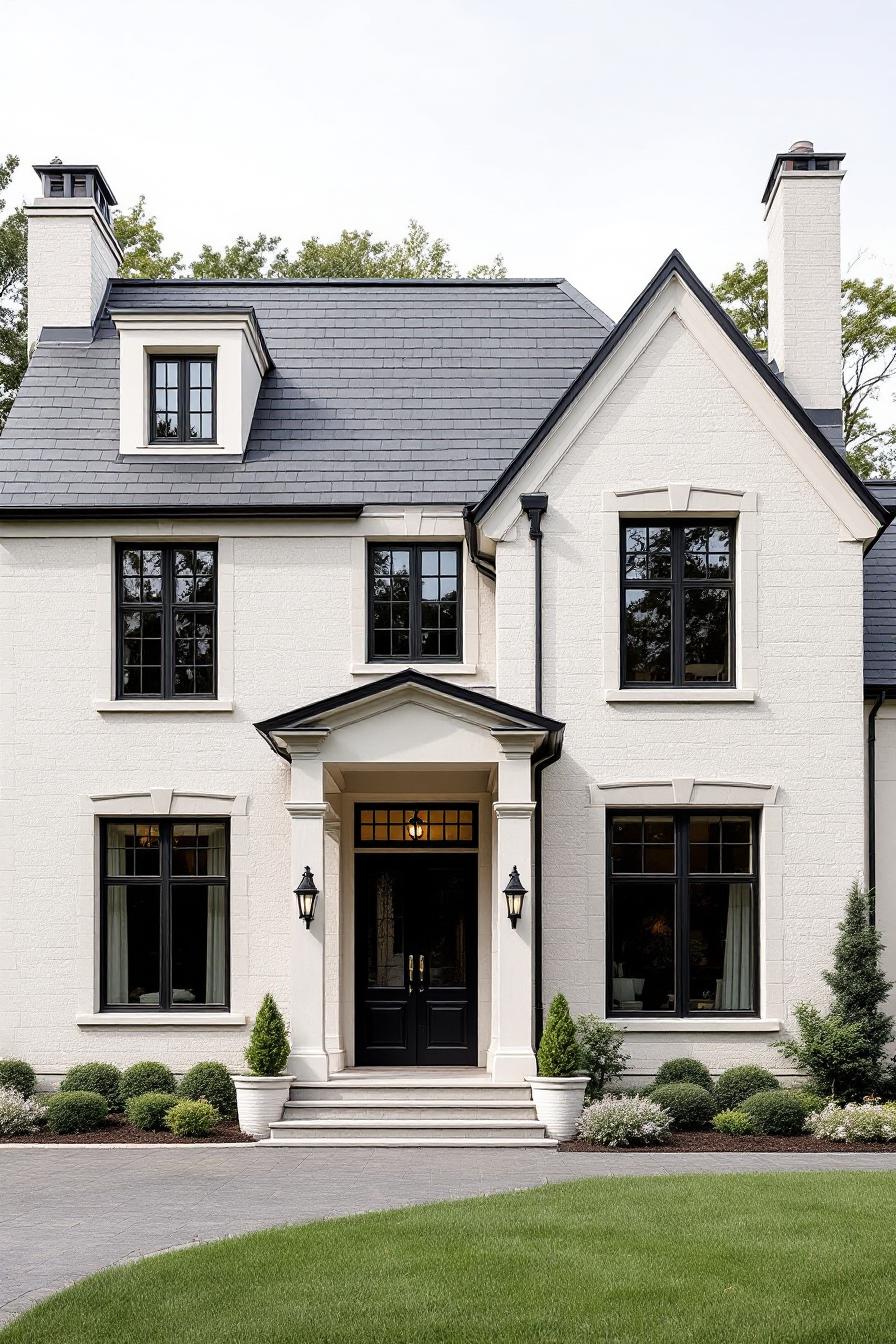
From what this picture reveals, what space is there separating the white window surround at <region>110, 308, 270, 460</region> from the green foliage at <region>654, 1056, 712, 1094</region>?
9377 mm

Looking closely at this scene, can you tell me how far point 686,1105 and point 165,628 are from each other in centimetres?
855

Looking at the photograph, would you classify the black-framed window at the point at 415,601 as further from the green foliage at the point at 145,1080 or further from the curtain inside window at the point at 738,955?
the green foliage at the point at 145,1080

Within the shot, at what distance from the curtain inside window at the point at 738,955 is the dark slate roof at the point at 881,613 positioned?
3.24m

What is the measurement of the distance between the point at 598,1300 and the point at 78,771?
11485mm

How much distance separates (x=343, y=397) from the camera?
785 inches

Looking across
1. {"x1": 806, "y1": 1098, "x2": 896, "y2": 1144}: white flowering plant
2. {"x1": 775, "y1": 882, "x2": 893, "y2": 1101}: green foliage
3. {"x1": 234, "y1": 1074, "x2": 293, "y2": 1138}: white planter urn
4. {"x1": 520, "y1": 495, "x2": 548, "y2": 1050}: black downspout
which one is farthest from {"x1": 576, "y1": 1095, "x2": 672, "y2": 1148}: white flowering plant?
{"x1": 234, "y1": 1074, "x2": 293, "y2": 1138}: white planter urn

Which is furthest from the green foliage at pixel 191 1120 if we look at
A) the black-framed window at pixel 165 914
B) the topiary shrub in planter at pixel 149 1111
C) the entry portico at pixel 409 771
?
the black-framed window at pixel 165 914

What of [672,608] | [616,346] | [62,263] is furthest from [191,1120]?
[62,263]

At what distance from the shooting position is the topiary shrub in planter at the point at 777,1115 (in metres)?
15.6

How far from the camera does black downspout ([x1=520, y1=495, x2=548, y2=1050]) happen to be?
56.1ft

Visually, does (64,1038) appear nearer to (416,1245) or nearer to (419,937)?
(419,937)

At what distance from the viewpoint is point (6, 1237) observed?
10633 millimetres

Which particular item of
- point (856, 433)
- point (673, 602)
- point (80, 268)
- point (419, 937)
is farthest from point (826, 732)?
point (856, 433)

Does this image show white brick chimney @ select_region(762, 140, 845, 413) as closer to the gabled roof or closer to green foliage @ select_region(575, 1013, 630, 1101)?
the gabled roof
